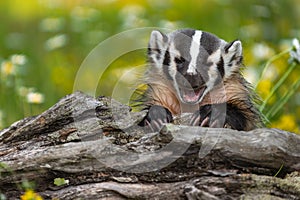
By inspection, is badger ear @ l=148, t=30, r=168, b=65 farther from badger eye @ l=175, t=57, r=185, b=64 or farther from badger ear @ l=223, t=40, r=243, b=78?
badger ear @ l=223, t=40, r=243, b=78

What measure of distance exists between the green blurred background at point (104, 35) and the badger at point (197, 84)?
109cm

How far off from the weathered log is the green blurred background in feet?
6.14

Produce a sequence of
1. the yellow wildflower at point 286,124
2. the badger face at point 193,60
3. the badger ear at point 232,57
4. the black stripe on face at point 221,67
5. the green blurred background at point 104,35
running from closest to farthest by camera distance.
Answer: the badger face at point 193,60
the black stripe on face at point 221,67
the badger ear at point 232,57
the yellow wildflower at point 286,124
the green blurred background at point 104,35

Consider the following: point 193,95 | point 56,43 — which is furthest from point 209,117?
point 56,43

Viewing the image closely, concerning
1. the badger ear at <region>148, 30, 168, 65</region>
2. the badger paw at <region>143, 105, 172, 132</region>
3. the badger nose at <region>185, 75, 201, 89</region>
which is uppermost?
the badger ear at <region>148, 30, 168, 65</region>

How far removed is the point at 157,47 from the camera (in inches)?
195

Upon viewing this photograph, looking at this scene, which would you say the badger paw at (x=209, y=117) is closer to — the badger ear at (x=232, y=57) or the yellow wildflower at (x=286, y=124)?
the badger ear at (x=232, y=57)

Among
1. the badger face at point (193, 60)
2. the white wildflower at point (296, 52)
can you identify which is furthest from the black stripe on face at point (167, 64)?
the white wildflower at point (296, 52)

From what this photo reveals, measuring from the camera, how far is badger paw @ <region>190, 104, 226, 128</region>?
447 cm

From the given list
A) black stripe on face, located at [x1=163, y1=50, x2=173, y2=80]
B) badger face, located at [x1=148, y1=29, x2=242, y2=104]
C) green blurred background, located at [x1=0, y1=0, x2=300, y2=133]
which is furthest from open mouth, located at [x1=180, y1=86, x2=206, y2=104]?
green blurred background, located at [x1=0, y1=0, x2=300, y2=133]

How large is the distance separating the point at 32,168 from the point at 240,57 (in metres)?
1.68

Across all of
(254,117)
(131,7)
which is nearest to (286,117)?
(254,117)

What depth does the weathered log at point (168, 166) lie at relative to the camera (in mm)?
3705

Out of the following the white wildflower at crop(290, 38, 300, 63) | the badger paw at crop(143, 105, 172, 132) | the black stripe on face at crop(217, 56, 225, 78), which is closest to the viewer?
the badger paw at crop(143, 105, 172, 132)
